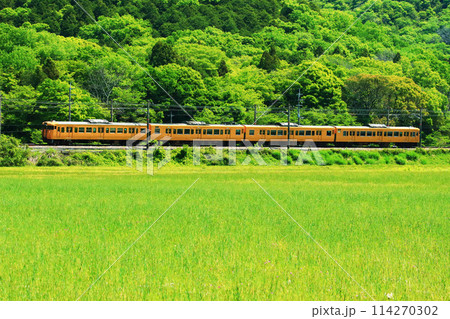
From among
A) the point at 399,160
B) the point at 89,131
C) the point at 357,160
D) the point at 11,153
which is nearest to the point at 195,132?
the point at 89,131

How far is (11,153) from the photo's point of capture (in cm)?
4216

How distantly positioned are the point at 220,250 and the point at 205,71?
81.0m

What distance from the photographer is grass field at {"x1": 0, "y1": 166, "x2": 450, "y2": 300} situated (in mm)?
7480

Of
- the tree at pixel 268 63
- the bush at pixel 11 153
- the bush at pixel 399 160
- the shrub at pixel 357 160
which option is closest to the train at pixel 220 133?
the shrub at pixel 357 160

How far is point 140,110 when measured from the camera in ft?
205

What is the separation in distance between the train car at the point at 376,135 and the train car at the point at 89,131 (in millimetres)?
20674

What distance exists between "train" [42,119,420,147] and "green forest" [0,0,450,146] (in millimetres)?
3833

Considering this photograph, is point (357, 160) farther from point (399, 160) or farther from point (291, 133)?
point (291, 133)

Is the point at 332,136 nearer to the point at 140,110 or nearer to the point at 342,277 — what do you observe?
the point at 140,110

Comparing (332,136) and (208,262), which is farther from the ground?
(208,262)

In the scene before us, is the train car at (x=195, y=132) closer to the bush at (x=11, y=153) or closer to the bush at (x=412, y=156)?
the bush at (x=11, y=153)

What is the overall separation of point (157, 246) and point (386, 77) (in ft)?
220

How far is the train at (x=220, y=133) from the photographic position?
4791cm

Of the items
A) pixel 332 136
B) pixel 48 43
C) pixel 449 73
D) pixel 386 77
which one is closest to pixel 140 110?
pixel 332 136
